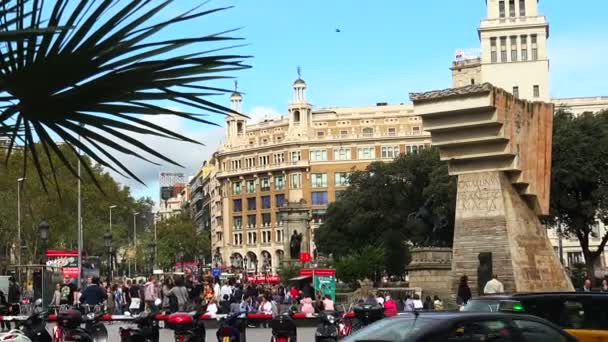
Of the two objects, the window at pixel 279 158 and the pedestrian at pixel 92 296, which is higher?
the window at pixel 279 158

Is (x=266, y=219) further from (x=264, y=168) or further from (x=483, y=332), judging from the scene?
(x=483, y=332)

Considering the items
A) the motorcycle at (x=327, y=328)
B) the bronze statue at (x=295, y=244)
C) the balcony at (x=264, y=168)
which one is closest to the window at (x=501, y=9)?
the balcony at (x=264, y=168)

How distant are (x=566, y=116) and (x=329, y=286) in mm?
30164

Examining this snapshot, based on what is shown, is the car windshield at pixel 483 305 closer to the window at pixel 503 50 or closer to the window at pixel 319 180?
the window at pixel 503 50

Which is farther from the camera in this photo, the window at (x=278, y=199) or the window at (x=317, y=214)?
the window at (x=278, y=199)

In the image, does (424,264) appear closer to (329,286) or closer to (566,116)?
(329,286)

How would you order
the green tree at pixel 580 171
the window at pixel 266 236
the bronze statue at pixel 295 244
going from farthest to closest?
the window at pixel 266 236, the bronze statue at pixel 295 244, the green tree at pixel 580 171

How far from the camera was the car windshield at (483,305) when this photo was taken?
505 inches

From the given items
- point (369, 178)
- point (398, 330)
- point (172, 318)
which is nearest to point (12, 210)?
point (369, 178)

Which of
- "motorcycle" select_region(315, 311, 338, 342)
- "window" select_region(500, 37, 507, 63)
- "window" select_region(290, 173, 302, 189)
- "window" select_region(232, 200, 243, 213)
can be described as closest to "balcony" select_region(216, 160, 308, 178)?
"window" select_region(290, 173, 302, 189)

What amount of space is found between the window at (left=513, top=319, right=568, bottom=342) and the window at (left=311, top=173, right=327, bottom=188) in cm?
12224

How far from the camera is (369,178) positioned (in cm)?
8419

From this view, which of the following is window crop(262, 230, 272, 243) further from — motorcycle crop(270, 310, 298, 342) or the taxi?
the taxi

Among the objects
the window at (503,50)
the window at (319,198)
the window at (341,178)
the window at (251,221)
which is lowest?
the window at (251,221)
